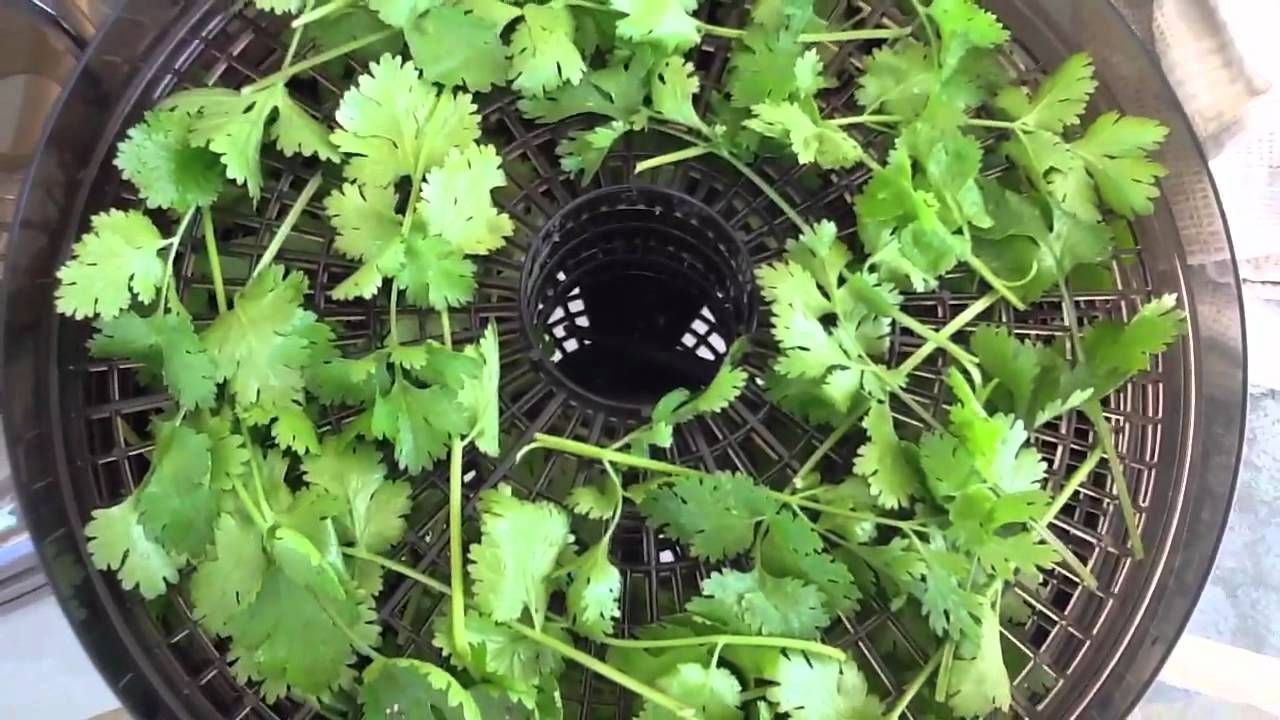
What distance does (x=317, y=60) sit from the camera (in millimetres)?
553

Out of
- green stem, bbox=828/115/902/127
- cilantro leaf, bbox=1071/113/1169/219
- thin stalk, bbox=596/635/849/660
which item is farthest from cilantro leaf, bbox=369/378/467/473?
cilantro leaf, bbox=1071/113/1169/219

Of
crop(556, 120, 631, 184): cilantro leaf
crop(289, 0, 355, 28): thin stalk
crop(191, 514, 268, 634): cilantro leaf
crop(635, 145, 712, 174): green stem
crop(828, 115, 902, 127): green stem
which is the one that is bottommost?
crop(191, 514, 268, 634): cilantro leaf

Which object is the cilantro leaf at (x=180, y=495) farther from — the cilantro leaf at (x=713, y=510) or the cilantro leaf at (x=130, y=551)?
the cilantro leaf at (x=713, y=510)

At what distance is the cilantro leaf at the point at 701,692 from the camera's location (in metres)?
0.50

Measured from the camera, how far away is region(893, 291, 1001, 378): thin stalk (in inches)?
22.0

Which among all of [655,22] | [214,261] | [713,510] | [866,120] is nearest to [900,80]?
[866,120]

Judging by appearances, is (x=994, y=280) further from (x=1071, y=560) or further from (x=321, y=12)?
(x=321, y=12)

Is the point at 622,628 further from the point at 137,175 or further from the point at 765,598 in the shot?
the point at 137,175

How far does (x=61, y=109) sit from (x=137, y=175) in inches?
2.7

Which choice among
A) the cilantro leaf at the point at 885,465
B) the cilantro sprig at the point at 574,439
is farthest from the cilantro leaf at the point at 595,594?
the cilantro leaf at the point at 885,465

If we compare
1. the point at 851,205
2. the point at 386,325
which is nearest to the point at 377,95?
the point at 386,325

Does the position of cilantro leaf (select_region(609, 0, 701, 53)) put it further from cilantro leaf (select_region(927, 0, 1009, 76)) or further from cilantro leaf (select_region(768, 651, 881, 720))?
cilantro leaf (select_region(768, 651, 881, 720))

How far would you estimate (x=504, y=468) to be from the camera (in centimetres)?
54

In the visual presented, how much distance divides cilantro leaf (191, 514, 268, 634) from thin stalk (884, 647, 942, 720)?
0.92 ft
